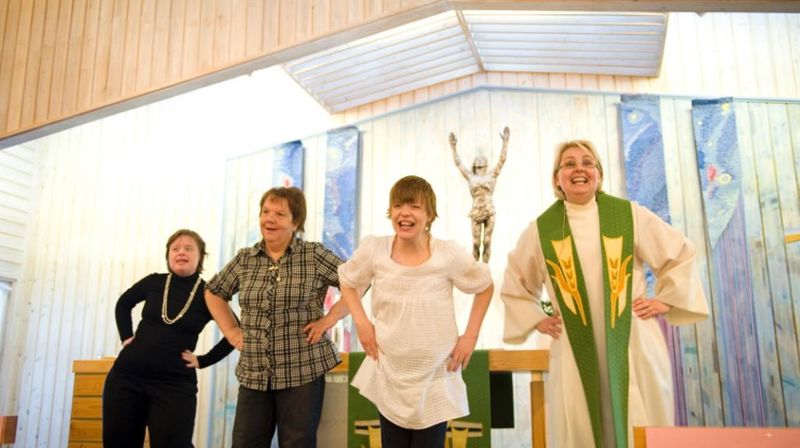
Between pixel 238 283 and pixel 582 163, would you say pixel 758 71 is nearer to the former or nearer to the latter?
pixel 582 163

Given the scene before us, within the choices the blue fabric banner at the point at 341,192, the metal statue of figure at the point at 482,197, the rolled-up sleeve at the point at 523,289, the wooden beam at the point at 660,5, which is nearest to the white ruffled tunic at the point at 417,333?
the rolled-up sleeve at the point at 523,289

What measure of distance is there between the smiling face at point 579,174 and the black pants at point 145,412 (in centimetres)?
179

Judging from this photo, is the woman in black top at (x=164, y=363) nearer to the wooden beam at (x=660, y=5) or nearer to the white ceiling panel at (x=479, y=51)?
the wooden beam at (x=660, y=5)

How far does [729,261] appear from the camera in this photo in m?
5.55

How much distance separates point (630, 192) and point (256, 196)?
12.0 feet

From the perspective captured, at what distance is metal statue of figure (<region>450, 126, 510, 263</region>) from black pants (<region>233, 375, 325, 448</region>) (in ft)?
A: 11.6

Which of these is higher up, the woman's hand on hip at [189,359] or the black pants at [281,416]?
the woman's hand on hip at [189,359]

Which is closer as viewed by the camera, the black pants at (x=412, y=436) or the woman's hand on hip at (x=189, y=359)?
the black pants at (x=412, y=436)

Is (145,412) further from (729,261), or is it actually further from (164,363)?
(729,261)

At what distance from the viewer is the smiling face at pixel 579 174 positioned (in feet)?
8.13

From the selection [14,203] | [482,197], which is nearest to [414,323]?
[482,197]

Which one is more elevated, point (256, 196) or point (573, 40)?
point (573, 40)

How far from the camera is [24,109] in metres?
4.43

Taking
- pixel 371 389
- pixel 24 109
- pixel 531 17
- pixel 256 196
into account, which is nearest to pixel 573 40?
pixel 531 17
